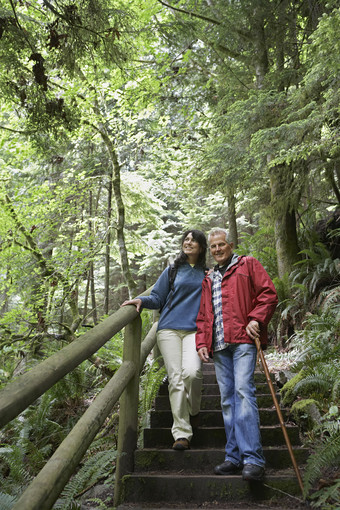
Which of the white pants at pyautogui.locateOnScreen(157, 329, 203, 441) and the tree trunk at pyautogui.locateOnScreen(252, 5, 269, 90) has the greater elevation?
the tree trunk at pyautogui.locateOnScreen(252, 5, 269, 90)

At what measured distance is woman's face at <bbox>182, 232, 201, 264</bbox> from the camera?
159 inches

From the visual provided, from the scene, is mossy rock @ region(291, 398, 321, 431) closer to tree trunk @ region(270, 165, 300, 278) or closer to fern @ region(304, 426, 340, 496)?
fern @ region(304, 426, 340, 496)

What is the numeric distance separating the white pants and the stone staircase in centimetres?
23

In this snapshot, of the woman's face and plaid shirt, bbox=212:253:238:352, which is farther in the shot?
the woman's face

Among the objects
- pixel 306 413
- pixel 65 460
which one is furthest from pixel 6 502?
pixel 306 413

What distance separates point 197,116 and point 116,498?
11394 millimetres

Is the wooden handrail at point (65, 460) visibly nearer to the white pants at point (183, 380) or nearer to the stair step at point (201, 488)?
the white pants at point (183, 380)

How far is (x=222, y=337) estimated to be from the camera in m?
3.28

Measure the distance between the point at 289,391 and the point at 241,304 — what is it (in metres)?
1.62

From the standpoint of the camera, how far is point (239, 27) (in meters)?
7.78

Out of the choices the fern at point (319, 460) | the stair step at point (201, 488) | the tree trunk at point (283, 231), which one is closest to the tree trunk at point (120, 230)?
the tree trunk at point (283, 231)

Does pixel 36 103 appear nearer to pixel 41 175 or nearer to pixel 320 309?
pixel 320 309

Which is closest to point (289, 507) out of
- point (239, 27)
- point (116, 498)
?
point (116, 498)

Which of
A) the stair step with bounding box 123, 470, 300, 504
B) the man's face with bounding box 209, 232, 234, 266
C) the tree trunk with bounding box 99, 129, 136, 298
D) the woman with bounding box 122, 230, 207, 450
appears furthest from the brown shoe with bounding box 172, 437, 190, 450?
the tree trunk with bounding box 99, 129, 136, 298
